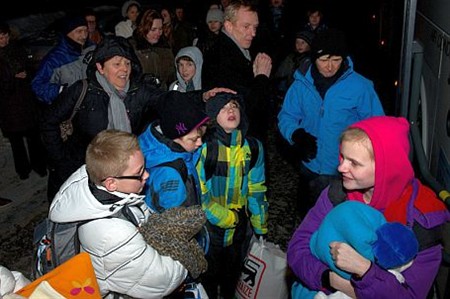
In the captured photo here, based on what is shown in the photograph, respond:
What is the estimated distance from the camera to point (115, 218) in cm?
250

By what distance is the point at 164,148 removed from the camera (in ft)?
10.3

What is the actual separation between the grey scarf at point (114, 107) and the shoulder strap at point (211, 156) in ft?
3.21

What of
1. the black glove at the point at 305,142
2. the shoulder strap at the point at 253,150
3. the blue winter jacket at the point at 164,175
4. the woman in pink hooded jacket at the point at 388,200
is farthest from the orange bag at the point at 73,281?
the black glove at the point at 305,142

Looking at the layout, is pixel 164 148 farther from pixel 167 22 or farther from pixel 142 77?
pixel 167 22

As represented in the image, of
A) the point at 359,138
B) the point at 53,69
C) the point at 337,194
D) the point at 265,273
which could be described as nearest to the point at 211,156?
the point at 265,273

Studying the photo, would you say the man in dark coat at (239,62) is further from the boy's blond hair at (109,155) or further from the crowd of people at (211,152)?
the boy's blond hair at (109,155)

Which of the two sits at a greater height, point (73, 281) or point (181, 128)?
point (181, 128)

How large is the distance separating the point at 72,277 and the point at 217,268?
1850 mm

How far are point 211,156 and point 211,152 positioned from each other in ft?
0.09

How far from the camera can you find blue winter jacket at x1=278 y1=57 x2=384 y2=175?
4.04 m

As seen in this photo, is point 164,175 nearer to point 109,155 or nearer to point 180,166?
point 180,166

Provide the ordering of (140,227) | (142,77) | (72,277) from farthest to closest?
(142,77) < (140,227) < (72,277)

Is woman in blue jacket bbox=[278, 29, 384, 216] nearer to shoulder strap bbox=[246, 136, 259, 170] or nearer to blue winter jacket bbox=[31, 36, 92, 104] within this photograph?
shoulder strap bbox=[246, 136, 259, 170]

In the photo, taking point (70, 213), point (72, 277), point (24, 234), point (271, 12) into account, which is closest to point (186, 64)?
point (24, 234)
